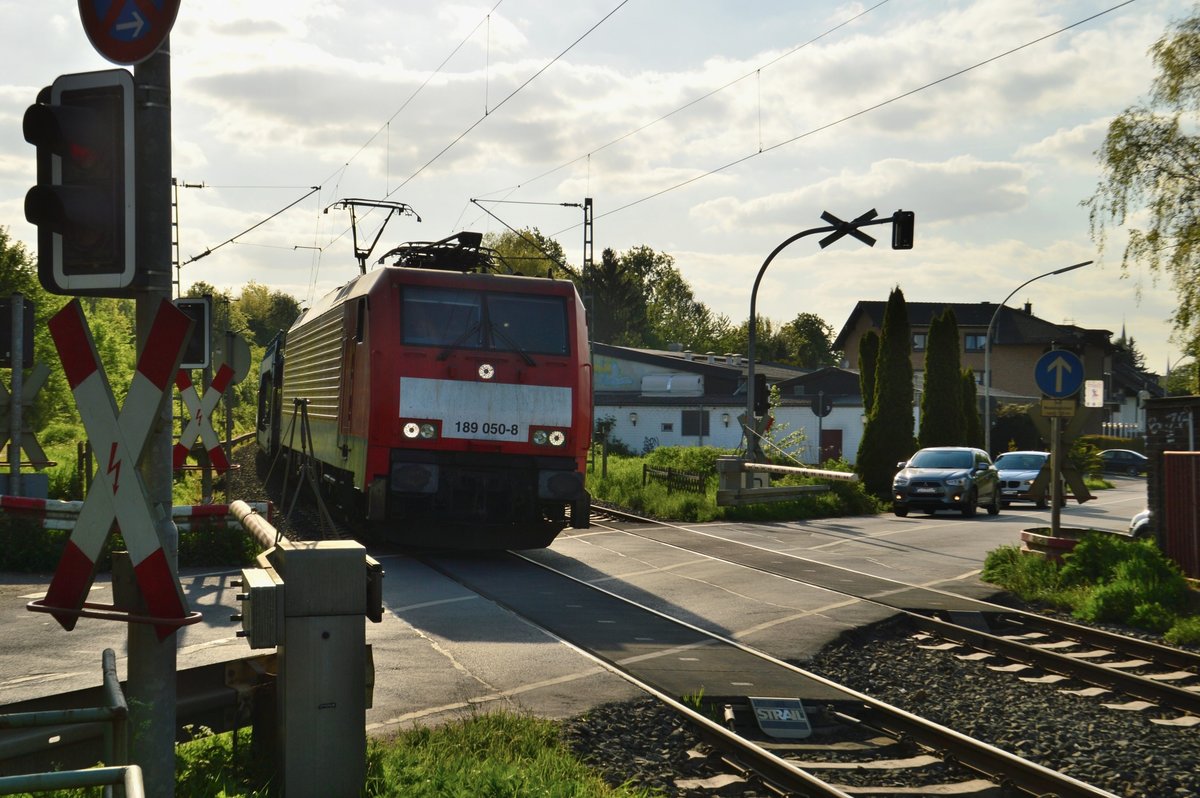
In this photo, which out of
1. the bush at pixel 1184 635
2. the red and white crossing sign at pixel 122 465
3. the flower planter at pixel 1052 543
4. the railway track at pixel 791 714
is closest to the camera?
the red and white crossing sign at pixel 122 465

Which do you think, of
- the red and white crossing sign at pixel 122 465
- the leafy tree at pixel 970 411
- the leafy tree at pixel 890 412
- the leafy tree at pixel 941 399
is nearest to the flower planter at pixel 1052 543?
the red and white crossing sign at pixel 122 465

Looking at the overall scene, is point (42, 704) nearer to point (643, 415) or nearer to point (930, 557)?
point (930, 557)

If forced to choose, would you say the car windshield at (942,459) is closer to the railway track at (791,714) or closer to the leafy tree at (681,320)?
the railway track at (791,714)

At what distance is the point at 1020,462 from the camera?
35.7m

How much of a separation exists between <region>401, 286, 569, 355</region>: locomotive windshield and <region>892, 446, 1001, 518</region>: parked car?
13010mm

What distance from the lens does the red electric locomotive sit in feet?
46.5

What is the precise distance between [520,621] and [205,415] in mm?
4938

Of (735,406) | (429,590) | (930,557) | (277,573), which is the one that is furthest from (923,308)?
(277,573)

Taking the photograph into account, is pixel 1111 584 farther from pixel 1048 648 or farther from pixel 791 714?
pixel 791 714

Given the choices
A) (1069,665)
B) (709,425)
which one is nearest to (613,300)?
(709,425)

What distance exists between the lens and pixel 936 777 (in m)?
7.29

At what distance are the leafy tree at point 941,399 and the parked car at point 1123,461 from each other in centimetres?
2933

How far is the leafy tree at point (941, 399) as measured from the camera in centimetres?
3547

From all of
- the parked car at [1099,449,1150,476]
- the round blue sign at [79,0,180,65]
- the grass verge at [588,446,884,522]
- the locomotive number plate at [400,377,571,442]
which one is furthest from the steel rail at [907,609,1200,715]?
the parked car at [1099,449,1150,476]
